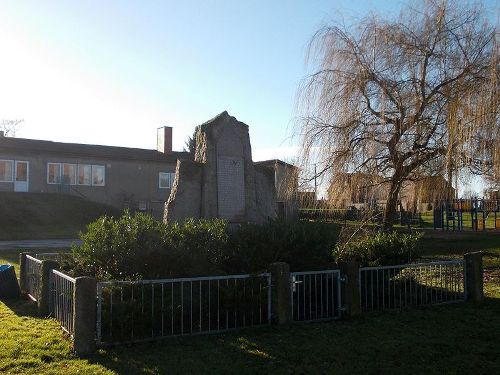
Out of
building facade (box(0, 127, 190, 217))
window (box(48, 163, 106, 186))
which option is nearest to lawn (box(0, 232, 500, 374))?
building facade (box(0, 127, 190, 217))

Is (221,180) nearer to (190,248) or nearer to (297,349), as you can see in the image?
(190,248)

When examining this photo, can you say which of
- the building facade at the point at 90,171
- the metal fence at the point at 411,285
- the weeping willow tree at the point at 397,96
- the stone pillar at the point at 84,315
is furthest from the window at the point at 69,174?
the stone pillar at the point at 84,315

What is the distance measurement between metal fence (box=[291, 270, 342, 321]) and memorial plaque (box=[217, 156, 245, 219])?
4189 millimetres

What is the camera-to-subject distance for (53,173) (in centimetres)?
3553

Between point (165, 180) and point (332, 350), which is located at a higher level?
point (165, 180)

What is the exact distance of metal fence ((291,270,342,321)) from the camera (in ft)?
25.7

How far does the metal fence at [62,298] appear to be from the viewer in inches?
264

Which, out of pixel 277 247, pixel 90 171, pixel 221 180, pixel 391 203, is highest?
pixel 90 171

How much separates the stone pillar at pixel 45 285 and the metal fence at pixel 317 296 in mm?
3580

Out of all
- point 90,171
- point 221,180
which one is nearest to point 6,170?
point 90,171

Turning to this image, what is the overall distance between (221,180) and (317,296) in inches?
179

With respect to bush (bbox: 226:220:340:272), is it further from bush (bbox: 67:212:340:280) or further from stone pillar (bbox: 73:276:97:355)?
stone pillar (bbox: 73:276:97:355)

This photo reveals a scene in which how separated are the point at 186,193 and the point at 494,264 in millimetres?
8842

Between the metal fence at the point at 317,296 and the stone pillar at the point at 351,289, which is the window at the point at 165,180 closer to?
→ the metal fence at the point at 317,296
